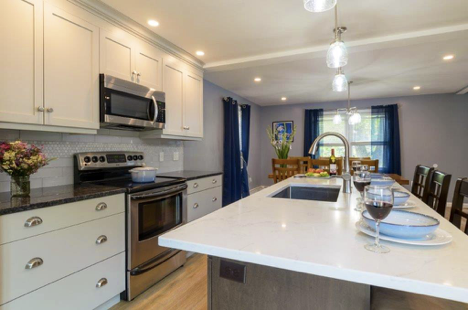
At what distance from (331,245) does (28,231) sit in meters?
1.54

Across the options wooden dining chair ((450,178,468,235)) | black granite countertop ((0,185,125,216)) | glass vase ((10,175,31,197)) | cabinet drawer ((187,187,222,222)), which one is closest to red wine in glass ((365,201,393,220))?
wooden dining chair ((450,178,468,235))

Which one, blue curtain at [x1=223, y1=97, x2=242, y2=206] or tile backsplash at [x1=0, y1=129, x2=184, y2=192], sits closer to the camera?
tile backsplash at [x1=0, y1=129, x2=184, y2=192]

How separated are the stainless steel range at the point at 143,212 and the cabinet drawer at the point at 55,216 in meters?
0.16

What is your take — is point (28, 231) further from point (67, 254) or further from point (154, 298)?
point (154, 298)

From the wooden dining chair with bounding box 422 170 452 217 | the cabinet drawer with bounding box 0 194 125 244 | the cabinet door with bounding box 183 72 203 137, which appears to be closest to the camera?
the cabinet drawer with bounding box 0 194 125 244

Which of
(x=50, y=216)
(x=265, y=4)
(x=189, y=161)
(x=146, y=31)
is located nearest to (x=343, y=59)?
(x=265, y=4)

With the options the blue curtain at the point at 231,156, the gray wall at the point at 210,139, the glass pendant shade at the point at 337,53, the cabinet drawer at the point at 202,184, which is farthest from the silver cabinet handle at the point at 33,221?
the blue curtain at the point at 231,156

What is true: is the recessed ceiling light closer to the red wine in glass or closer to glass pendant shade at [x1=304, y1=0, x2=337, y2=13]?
glass pendant shade at [x1=304, y1=0, x2=337, y2=13]

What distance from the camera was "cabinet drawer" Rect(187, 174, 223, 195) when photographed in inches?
108

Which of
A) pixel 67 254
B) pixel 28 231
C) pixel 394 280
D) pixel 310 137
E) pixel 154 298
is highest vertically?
pixel 310 137

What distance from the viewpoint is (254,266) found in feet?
2.94

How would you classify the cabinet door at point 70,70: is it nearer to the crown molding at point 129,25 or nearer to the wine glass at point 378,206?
the crown molding at point 129,25

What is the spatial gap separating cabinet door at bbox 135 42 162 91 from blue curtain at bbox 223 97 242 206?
2.11m

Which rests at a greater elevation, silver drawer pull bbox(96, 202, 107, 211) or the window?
the window
